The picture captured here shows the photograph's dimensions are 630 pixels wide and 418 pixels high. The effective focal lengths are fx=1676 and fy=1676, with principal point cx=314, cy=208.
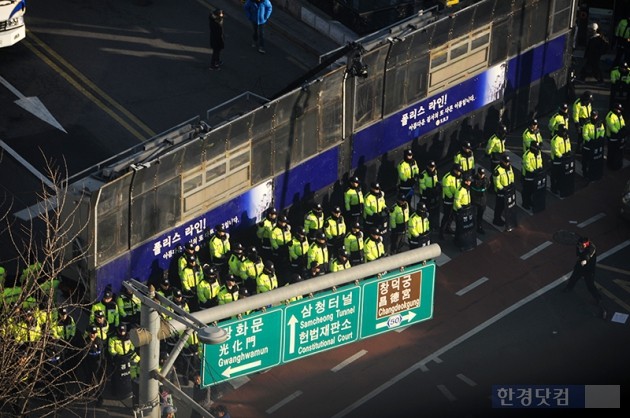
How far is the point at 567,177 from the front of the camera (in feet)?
138

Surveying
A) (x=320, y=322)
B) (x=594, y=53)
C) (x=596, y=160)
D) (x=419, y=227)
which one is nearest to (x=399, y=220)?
(x=419, y=227)

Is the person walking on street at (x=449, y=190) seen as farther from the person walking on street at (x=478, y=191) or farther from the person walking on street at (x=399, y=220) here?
the person walking on street at (x=399, y=220)

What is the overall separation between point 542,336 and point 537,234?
14.7ft

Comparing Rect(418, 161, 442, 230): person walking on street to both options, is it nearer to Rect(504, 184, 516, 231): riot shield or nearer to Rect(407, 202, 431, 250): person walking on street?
Rect(407, 202, 431, 250): person walking on street

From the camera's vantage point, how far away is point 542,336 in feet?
122

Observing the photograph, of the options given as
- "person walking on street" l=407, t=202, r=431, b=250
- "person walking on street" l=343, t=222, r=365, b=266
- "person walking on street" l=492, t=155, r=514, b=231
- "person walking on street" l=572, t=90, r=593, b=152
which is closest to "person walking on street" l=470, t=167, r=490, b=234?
"person walking on street" l=492, t=155, r=514, b=231

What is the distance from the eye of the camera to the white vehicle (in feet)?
146

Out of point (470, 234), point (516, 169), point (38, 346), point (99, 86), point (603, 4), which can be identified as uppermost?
point (603, 4)

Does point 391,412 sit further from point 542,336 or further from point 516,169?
point 516,169

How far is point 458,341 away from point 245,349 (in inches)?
495

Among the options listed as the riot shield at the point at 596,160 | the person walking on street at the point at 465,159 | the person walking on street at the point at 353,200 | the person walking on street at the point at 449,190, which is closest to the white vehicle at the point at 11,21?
the person walking on street at the point at 353,200

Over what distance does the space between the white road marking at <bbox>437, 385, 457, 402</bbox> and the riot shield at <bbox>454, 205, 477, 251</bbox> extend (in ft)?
18.0

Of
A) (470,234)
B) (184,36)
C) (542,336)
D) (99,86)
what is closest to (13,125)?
(99,86)

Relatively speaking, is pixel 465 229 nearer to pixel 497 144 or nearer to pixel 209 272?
pixel 497 144
